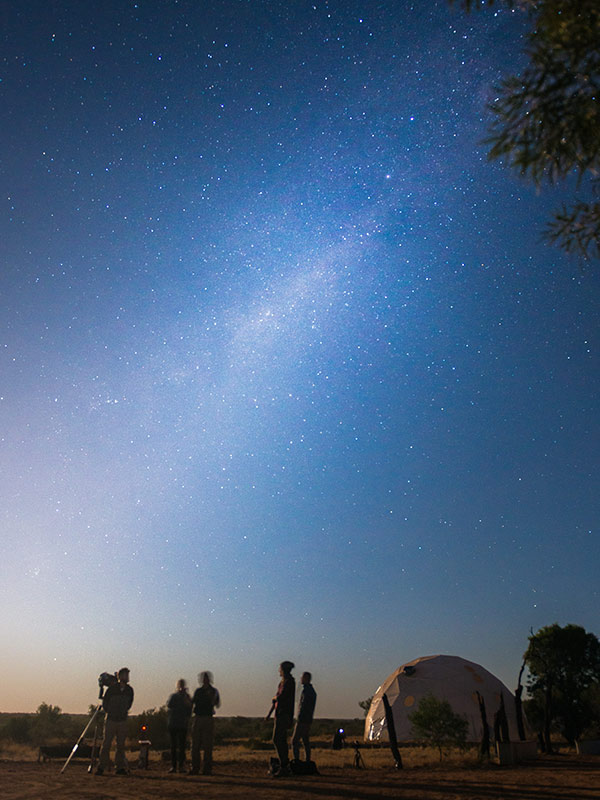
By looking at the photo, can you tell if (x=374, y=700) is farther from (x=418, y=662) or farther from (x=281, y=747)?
(x=281, y=747)

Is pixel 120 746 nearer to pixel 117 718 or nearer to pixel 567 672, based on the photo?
pixel 117 718

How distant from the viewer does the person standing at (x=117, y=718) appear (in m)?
10.5

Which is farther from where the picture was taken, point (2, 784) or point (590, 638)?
point (590, 638)

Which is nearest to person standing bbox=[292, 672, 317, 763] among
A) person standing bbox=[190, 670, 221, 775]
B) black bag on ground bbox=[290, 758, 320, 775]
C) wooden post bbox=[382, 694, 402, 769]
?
black bag on ground bbox=[290, 758, 320, 775]

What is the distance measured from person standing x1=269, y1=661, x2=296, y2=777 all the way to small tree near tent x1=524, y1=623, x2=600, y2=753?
2660 centimetres

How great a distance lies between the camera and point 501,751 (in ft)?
44.0

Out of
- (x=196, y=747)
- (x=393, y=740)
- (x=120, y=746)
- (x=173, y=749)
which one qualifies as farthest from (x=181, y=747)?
(x=393, y=740)

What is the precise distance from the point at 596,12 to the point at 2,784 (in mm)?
11204

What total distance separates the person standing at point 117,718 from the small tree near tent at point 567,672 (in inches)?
1059

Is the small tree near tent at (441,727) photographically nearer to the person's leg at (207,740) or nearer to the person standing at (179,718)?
the person standing at (179,718)

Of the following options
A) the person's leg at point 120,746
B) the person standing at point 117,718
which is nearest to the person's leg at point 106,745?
the person standing at point 117,718

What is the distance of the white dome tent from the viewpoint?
2897 centimetres

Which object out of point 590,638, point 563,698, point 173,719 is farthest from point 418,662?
point 173,719

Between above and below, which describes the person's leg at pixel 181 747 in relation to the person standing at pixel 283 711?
below
